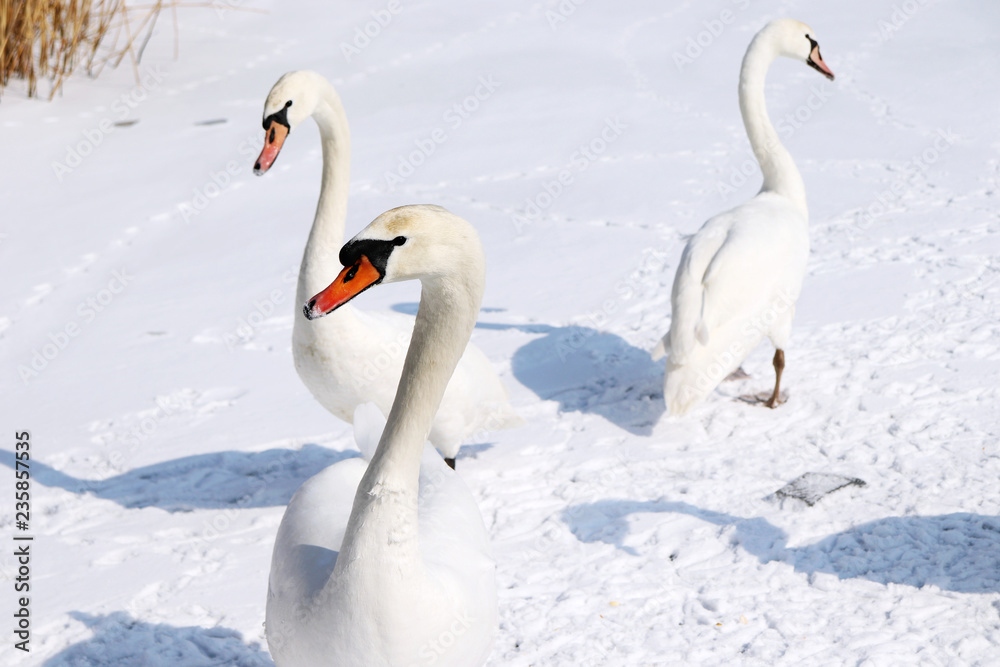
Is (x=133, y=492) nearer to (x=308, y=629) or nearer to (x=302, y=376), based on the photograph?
(x=302, y=376)

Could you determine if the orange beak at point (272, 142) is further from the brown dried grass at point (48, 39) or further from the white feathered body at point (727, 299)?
the brown dried grass at point (48, 39)

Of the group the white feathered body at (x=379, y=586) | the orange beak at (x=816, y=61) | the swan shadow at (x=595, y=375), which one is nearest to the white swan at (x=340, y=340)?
the swan shadow at (x=595, y=375)

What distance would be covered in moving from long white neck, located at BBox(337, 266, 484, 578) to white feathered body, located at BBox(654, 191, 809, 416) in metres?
2.19

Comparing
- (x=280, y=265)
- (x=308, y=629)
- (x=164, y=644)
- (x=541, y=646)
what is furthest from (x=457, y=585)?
(x=280, y=265)

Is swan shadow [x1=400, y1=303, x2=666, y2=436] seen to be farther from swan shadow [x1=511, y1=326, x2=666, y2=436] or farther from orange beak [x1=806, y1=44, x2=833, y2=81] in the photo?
orange beak [x1=806, y1=44, x2=833, y2=81]

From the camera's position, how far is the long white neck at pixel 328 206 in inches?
135

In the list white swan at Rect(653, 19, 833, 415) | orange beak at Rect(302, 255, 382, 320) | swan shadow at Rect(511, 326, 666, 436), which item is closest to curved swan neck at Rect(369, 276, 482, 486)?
orange beak at Rect(302, 255, 382, 320)

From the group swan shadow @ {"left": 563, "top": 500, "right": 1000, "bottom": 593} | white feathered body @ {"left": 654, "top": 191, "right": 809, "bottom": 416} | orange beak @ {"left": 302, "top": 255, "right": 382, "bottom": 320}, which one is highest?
orange beak @ {"left": 302, "top": 255, "right": 382, "bottom": 320}

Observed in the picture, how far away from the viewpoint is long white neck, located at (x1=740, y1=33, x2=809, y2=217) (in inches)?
195

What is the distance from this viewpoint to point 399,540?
2090 mm

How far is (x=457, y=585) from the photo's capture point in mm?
2289

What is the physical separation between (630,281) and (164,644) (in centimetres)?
356

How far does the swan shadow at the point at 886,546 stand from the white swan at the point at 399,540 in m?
1.43

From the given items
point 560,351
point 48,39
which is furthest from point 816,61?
point 48,39
